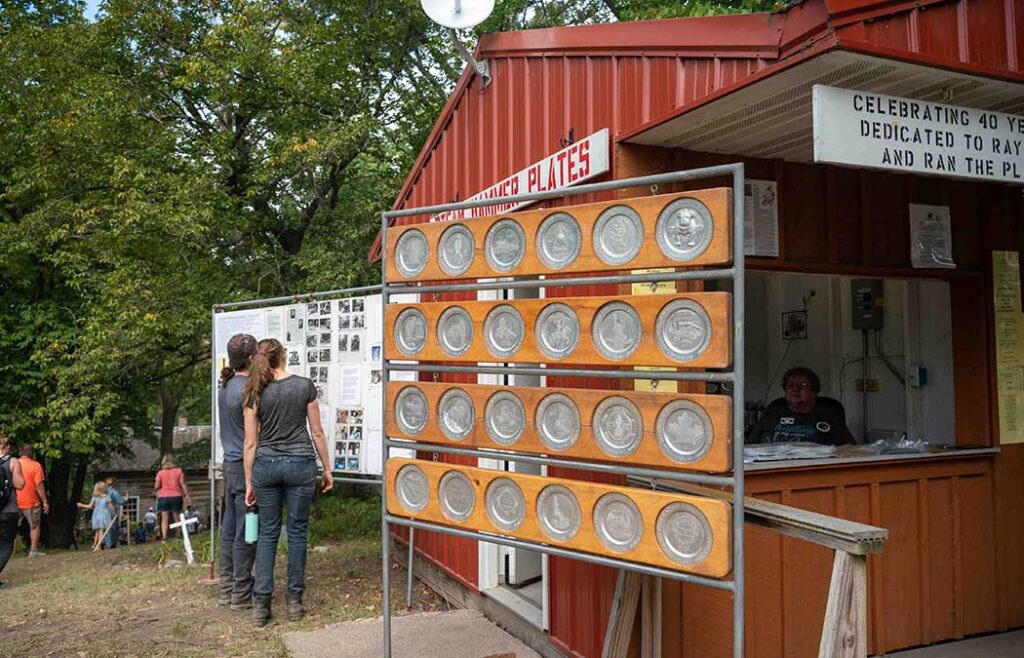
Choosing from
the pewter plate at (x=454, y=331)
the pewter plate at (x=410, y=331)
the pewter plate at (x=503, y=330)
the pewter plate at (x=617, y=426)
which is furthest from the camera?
the pewter plate at (x=410, y=331)

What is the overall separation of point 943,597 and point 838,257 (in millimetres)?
1922

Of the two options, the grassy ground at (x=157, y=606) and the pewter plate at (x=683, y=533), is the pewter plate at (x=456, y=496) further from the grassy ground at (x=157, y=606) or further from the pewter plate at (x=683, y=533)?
the grassy ground at (x=157, y=606)

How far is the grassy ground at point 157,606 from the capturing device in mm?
5637

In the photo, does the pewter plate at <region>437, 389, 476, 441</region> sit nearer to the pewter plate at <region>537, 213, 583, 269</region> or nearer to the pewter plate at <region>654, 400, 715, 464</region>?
the pewter plate at <region>537, 213, 583, 269</region>

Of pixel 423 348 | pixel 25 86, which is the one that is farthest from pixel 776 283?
pixel 25 86

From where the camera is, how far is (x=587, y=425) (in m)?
3.33

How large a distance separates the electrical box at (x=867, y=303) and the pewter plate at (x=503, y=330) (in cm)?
344

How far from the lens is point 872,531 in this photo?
2.71 meters

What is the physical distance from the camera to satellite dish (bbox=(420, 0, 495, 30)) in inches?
213

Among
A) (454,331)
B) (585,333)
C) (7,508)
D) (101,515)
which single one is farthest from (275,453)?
(101,515)

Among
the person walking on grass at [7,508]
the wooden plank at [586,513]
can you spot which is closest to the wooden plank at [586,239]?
the wooden plank at [586,513]

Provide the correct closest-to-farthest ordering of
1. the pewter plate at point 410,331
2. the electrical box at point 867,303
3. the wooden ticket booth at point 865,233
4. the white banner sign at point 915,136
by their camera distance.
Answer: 1. the white banner sign at point 915,136
2. the wooden ticket booth at point 865,233
3. the pewter plate at point 410,331
4. the electrical box at point 867,303

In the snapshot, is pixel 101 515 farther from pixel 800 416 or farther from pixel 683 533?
pixel 683 533

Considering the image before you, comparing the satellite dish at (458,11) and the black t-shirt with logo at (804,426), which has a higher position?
the satellite dish at (458,11)
